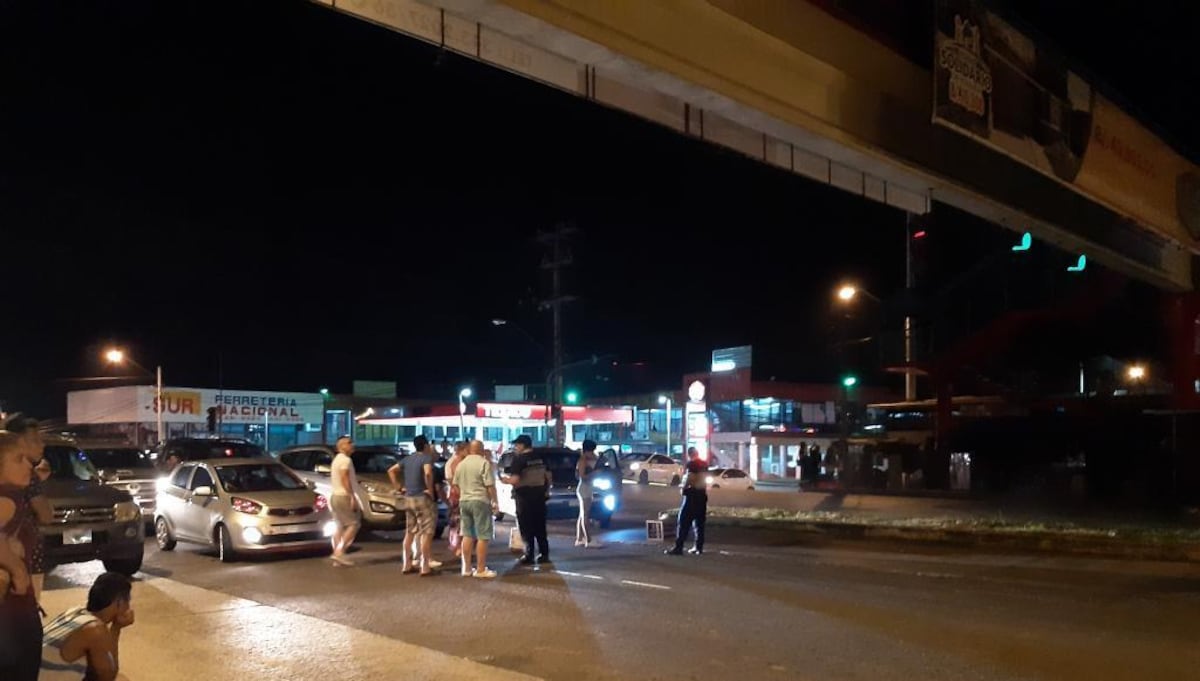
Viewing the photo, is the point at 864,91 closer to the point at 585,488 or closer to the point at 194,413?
the point at 585,488

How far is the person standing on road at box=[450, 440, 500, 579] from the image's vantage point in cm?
1238

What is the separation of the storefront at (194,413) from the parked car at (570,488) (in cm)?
3144

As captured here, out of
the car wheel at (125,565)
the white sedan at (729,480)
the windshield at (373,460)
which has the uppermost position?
the windshield at (373,460)

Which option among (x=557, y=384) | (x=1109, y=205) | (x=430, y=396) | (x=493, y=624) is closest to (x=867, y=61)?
(x=1109, y=205)

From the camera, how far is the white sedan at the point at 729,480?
40.2m

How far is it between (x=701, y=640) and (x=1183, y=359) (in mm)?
16712

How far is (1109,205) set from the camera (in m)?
13.8

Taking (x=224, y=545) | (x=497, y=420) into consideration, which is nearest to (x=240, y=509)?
(x=224, y=545)

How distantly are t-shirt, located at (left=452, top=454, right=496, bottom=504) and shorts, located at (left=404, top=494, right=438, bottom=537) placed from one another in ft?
1.49

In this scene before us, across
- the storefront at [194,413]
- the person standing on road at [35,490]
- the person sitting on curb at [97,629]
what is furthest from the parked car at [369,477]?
the storefront at [194,413]

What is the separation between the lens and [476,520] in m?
12.4

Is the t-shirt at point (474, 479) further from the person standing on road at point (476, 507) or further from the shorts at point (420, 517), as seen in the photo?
the shorts at point (420, 517)

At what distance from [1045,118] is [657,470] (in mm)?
31455

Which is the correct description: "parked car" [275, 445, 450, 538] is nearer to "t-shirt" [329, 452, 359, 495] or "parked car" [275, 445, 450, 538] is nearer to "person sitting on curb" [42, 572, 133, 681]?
"t-shirt" [329, 452, 359, 495]
